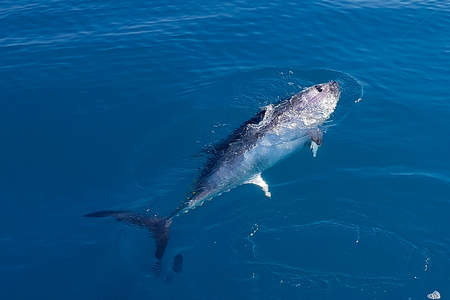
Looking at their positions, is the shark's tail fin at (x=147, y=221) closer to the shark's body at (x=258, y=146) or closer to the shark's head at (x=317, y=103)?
the shark's body at (x=258, y=146)

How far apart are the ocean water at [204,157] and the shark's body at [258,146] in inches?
17.5

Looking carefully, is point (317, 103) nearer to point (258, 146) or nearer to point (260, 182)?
point (258, 146)

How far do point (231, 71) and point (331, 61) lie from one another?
5.64m

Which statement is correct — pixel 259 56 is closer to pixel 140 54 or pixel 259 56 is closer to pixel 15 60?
pixel 140 54

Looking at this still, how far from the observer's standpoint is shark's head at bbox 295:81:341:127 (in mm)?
18578

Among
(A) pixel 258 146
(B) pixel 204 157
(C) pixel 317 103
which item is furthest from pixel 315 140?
(B) pixel 204 157

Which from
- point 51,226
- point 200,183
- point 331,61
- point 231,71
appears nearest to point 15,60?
point 231,71

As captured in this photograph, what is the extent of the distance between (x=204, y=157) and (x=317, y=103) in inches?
234

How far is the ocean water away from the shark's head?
70cm

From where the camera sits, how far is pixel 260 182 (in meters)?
15.6

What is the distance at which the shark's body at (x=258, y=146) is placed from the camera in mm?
14117

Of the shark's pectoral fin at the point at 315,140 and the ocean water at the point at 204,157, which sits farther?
the shark's pectoral fin at the point at 315,140

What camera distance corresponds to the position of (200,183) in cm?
1530

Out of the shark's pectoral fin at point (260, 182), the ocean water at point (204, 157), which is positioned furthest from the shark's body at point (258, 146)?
the ocean water at point (204, 157)
